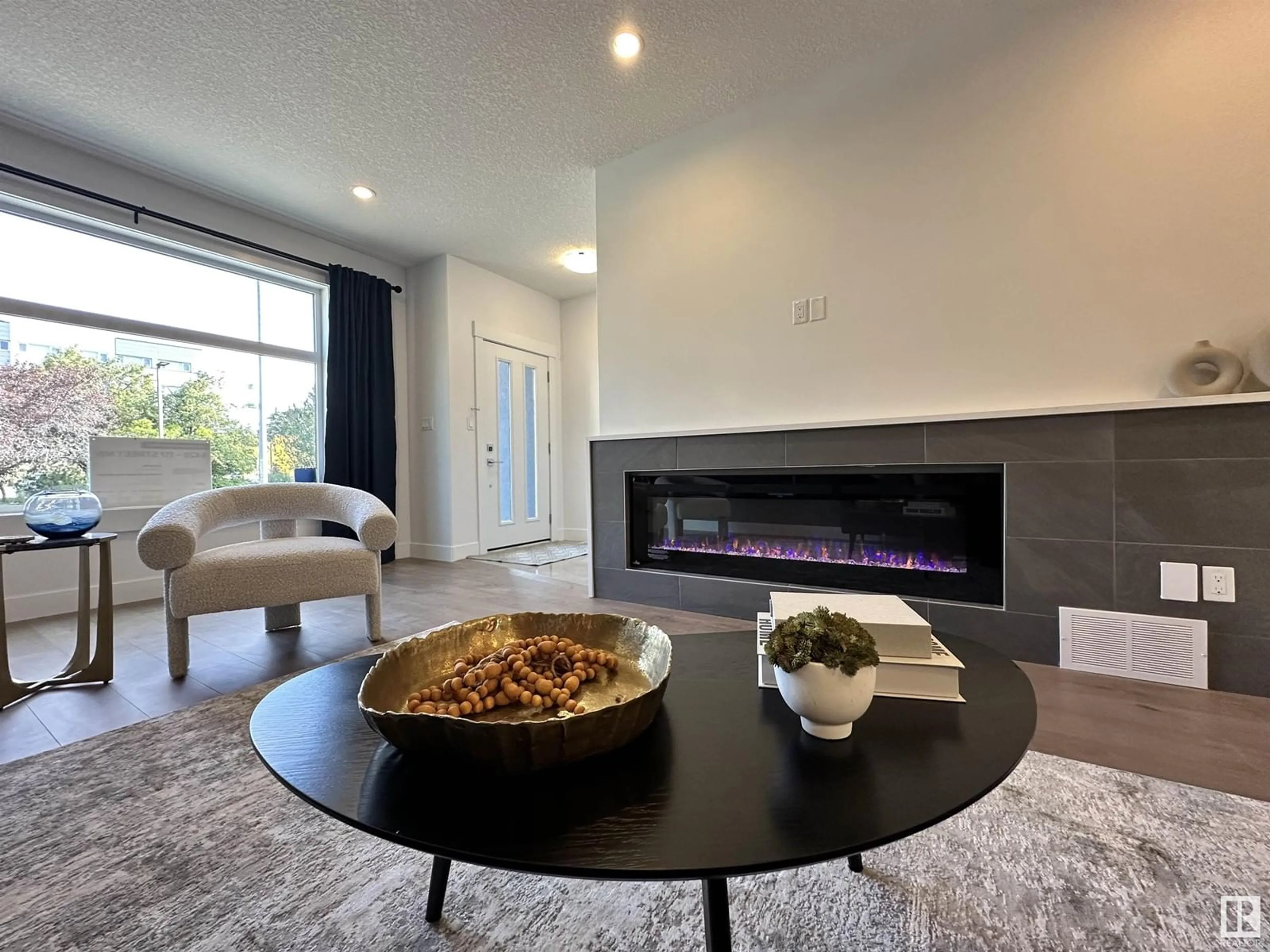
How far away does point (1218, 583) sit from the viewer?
1.65 metres

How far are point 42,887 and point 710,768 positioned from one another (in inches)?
47.5

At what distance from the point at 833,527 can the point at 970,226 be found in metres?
1.36

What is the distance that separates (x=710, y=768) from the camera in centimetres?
59

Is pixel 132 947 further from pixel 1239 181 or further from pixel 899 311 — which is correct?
pixel 1239 181

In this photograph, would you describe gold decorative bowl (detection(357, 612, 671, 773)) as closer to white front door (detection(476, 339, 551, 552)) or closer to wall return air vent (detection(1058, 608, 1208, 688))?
wall return air vent (detection(1058, 608, 1208, 688))

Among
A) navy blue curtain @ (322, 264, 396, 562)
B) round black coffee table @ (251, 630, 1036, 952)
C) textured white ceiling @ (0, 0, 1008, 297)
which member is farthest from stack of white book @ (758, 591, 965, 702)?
navy blue curtain @ (322, 264, 396, 562)

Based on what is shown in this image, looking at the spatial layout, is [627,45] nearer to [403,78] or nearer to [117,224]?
[403,78]

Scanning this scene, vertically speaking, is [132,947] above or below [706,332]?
below

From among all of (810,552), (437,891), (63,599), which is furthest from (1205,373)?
(63,599)

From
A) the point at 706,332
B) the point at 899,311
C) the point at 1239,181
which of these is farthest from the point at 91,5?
the point at 1239,181

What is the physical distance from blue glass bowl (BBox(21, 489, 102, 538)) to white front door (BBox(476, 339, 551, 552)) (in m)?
2.83

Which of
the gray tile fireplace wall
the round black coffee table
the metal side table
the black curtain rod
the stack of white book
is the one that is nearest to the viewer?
Result: the round black coffee table

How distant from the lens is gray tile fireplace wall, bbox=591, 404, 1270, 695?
1.62m

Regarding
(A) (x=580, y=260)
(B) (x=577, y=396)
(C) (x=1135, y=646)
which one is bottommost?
(C) (x=1135, y=646)
